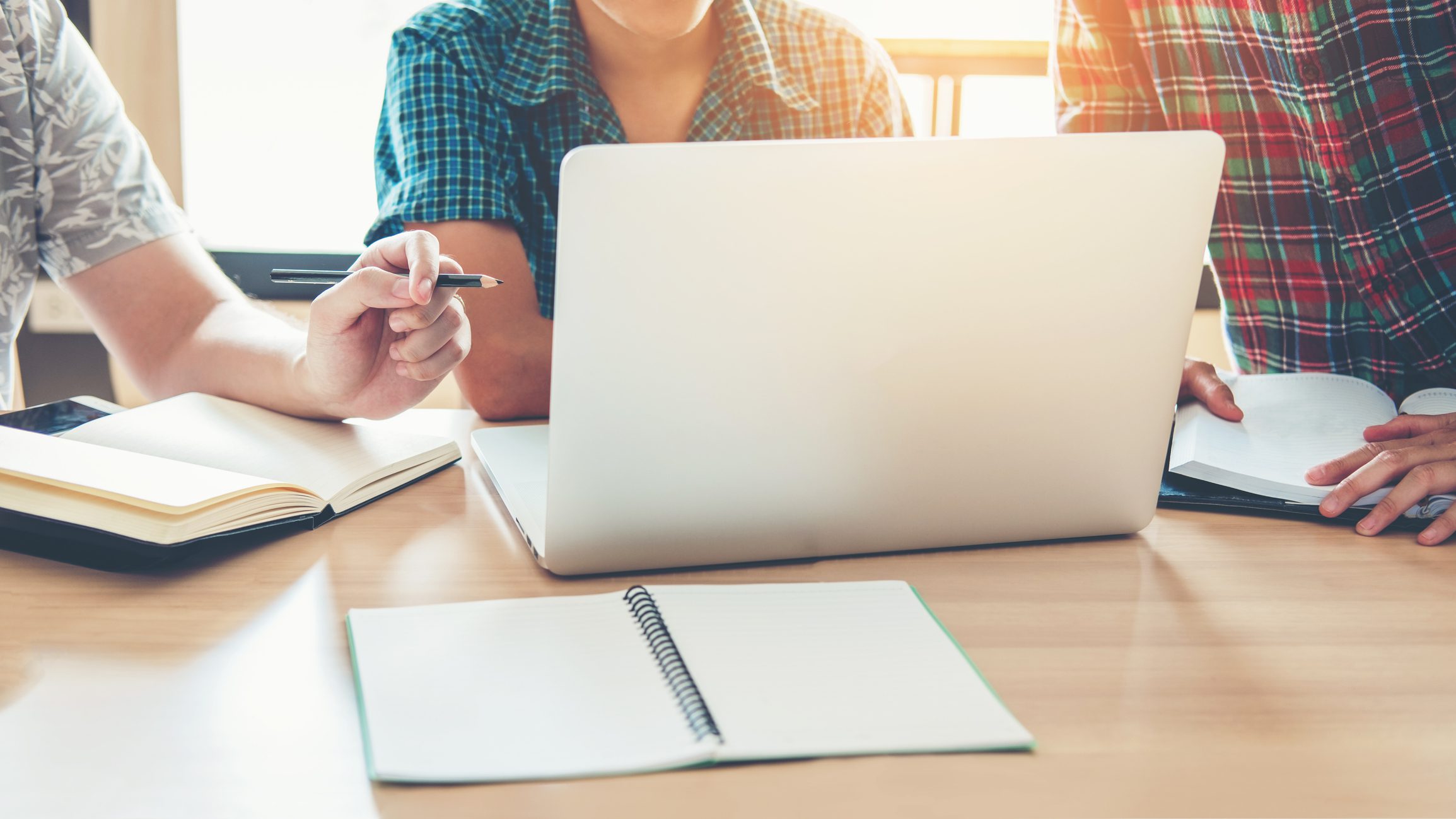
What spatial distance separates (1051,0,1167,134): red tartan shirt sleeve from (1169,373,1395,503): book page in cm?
Result: 41

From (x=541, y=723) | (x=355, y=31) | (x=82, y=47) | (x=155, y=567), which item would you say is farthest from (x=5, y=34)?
(x=355, y=31)

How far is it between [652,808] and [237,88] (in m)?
2.08

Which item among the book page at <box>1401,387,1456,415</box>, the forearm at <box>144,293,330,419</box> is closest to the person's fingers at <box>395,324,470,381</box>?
the forearm at <box>144,293,330,419</box>

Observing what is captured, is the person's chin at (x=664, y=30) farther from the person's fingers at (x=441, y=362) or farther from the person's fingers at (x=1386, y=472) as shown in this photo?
the person's fingers at (x=1386, y=472)

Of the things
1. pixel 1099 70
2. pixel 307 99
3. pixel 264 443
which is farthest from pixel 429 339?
pixel 307 99

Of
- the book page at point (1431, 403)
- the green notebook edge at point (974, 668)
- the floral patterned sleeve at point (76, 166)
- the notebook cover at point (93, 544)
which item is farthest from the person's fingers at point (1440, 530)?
the floral patterned sleeve at point (76, 166)

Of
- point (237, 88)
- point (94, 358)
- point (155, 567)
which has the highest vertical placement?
point (237, 88)

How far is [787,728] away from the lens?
1.47ft

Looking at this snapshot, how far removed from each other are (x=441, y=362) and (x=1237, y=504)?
24.8 inches

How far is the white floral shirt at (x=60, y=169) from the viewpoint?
3.36 ft

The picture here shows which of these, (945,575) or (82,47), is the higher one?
(82,47)

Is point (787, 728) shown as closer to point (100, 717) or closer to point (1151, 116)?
point (100, 717)

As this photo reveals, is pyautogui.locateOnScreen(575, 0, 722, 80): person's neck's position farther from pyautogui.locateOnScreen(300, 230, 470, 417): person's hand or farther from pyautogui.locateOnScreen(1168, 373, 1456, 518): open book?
pyautogui.locateOnScreen(1168, 373, 1456, 518): open book

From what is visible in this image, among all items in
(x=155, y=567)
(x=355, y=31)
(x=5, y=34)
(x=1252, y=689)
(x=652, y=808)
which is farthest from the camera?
(x=355, y=31)
